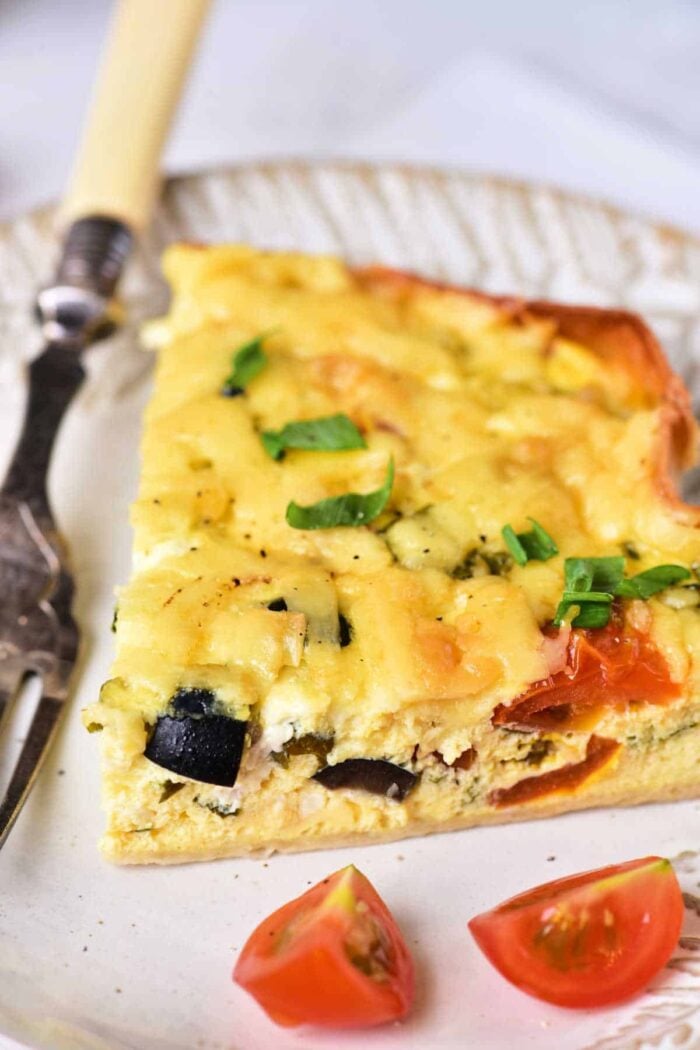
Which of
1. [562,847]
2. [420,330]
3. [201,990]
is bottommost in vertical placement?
[562,847]

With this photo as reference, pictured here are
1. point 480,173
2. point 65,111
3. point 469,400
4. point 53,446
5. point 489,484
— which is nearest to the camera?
point 489,484

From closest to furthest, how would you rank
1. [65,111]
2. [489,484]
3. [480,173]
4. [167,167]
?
[489,484] < [480,173] < [167,167] < [65,111]

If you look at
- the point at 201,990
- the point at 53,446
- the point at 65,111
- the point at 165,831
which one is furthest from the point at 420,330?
the point at 65,111

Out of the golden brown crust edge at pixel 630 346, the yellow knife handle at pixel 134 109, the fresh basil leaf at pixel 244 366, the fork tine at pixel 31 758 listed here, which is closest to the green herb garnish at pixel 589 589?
the golden brown crust edge at pixel 630 346

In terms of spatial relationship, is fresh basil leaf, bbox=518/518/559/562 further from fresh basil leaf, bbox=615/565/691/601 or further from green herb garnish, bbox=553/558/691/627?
fresh basil leaf, bbox=615/565/691/601

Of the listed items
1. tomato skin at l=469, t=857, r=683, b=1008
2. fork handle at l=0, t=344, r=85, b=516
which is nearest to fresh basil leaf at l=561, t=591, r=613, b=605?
tomato skin at l=469, t=857, r=683, b=1008

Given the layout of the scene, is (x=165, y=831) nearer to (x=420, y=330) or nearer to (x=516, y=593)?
(x=516, y=593)

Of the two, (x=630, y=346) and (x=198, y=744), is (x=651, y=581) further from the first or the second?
(x=198, y=744)
